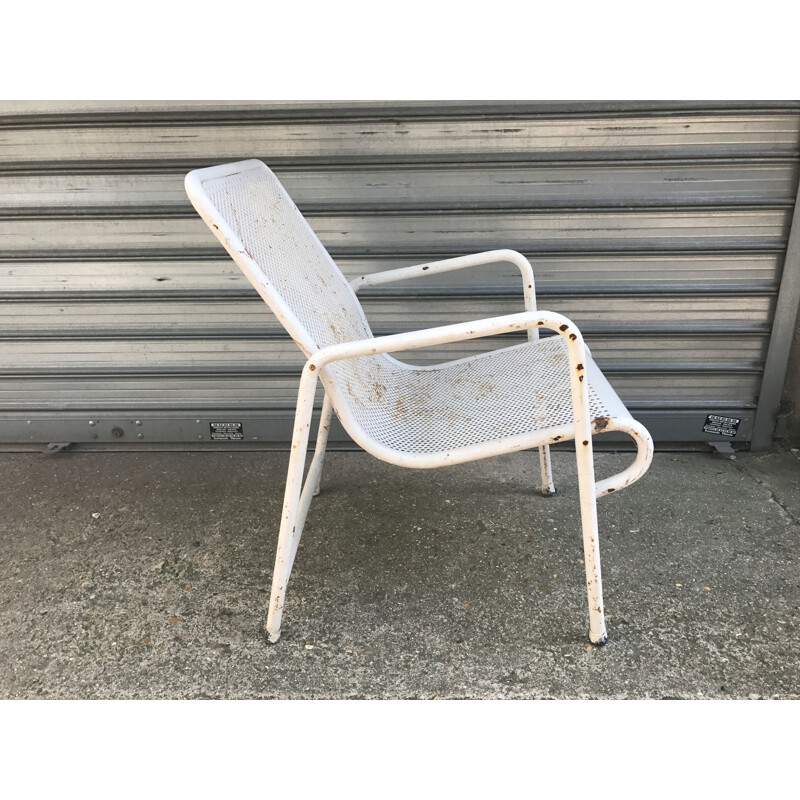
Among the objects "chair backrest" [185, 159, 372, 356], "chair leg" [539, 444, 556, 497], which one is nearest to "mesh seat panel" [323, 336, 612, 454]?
"chair backrest" [185, 159, 372, 356]

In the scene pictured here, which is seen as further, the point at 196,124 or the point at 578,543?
the point at 196,124

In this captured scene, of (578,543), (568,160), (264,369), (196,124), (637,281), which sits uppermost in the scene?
(196,124)

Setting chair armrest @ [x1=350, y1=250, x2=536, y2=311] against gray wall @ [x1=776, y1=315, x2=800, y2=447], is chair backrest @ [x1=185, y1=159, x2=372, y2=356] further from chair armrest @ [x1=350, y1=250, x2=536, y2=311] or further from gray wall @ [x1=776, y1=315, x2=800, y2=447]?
gray wall @ [x1=776, y1=315, x2=800, y2=447]

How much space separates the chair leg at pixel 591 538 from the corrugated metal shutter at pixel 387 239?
3.94ft

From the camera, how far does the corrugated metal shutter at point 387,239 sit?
7.82 feet

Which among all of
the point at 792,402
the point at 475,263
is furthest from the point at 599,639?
the point at 792,402

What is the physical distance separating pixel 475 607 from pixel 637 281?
1.44 meters

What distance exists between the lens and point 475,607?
1.84m

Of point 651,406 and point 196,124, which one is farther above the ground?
point 196,124

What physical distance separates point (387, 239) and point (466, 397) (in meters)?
0.94

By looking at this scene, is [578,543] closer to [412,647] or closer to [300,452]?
[412,647]

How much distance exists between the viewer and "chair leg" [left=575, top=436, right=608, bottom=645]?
58.6 inches
